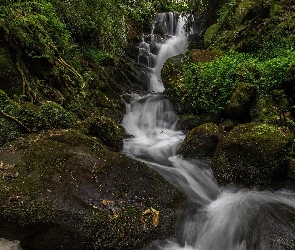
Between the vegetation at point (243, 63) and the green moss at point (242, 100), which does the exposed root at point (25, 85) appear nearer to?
the vegetation at point (243, 63)

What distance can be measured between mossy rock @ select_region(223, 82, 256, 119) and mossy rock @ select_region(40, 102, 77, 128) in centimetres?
434

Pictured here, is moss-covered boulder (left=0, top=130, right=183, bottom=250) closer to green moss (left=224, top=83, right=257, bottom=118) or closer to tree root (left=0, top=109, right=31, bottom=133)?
tree root (left=0, top=109, right=31, bottom=133)

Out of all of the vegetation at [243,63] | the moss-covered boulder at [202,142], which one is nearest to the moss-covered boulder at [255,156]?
the moss-covered boulder at [202,142]

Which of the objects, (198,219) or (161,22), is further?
(161,22)

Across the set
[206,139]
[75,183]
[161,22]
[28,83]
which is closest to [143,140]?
[206,139]

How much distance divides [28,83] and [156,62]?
1100 cm

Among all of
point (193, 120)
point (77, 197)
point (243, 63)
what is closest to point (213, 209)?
point (77, 197)

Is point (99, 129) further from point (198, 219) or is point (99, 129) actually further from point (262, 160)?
point (262, 160)


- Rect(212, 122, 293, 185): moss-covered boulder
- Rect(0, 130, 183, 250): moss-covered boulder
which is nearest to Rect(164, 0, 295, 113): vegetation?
Rect(212, 122, 293, 185): moss-covered boulder

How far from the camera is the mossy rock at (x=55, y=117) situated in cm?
561

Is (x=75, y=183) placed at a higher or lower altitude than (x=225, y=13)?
lower

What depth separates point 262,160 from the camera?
5930 mm

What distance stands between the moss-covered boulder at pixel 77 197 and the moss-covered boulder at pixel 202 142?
236 centimetres

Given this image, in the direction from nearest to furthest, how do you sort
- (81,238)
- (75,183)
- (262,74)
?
(81,238)
(75,183)
(262,74)
